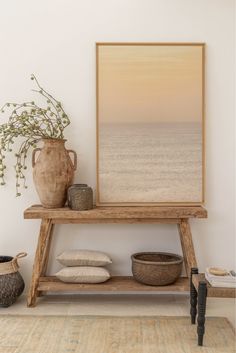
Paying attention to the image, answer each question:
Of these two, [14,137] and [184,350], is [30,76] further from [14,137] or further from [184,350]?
[184,350]

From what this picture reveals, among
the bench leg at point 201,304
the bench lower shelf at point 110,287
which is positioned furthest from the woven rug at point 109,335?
the bench lower shelf at point 110,287

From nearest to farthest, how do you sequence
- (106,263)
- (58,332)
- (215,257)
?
1. (58,332)
2. (106,263)
3. (215,257)

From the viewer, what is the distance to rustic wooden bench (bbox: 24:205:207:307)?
2932 millimetres

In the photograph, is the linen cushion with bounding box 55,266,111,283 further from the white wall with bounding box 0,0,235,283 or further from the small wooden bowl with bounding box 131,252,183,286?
the white wall with bounding box 0,0,235,283

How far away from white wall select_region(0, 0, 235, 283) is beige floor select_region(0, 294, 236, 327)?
536 mm

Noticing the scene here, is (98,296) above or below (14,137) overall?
below

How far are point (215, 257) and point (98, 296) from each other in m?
0.86

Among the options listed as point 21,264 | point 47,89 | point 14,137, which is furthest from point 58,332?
point 47,89

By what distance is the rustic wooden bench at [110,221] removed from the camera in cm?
293

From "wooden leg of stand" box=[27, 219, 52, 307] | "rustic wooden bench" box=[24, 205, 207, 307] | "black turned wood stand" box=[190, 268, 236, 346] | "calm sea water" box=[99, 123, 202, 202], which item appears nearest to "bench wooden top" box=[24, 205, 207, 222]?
"rustic wooden bench" box=[24, 205, 207, 307]

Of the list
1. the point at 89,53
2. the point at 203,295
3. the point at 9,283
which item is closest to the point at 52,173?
the point at 9,283

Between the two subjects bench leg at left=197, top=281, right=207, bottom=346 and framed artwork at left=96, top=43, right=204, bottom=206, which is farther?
framed artwork at left=96, top=43, right=204, bottom=206

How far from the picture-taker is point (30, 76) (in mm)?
3180

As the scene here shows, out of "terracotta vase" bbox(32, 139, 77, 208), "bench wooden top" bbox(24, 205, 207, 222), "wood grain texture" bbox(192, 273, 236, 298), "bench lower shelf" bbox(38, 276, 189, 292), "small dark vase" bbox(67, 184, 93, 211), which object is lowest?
"bench lower shelf" bbox(38, 276, 189, 292)
